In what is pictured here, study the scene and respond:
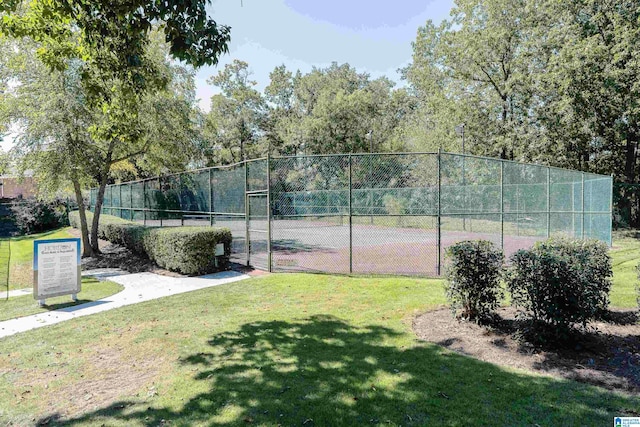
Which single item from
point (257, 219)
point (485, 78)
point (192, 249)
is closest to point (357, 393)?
point (192, 249)

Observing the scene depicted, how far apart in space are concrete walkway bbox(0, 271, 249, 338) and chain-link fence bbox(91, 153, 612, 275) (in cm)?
152

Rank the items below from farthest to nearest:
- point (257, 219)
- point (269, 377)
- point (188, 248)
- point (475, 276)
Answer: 1. point (257, 219)
2. point (188, 248)
3. point (475, 276)
4. point (269, 377)

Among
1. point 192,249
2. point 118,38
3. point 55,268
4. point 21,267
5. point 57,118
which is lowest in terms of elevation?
point 21,267

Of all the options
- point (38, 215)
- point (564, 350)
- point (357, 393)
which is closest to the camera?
point (357, 393)

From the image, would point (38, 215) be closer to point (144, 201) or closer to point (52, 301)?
point (144, 201)

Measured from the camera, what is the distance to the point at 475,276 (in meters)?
5.25

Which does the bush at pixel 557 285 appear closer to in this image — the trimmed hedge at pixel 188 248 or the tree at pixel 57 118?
the trimmed hedge at pixel 188 248

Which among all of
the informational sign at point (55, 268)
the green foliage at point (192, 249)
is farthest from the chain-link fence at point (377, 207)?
the informational sign at point (55, 268)

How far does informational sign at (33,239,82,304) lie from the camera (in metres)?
7.09

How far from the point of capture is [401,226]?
20.2 meters

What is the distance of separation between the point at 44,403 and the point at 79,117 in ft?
33.0

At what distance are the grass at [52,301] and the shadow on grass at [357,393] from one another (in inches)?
166

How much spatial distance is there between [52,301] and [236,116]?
31.1 m

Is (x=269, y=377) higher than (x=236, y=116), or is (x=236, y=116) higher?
(x=236, y=116)
